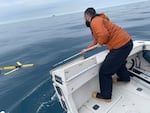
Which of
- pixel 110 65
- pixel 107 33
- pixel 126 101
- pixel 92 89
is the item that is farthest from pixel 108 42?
pixel 126 101

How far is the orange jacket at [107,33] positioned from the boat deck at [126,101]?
1000 mm

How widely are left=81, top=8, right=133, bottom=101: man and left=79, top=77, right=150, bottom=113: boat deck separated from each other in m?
0.17

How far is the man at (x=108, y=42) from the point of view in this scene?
319cm

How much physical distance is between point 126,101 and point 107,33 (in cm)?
137

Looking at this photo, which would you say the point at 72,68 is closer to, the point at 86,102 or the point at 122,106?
the point at 86,102

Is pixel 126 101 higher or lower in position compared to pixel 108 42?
lower

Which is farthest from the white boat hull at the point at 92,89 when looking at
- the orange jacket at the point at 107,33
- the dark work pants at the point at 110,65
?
the orange jacket at the point at 107,33

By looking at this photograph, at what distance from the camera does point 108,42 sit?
3443 mm

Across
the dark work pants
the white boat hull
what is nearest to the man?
the dark work pants

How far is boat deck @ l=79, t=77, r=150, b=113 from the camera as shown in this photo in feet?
11.3

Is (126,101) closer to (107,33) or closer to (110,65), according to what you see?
(110,65)

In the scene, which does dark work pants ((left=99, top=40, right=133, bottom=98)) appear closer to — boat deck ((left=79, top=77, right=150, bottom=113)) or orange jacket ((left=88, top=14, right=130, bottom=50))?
orange jacket ((left=88, top=14, right=130, bottom=50))

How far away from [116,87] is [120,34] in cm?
120

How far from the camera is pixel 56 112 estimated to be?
4.70 meters
